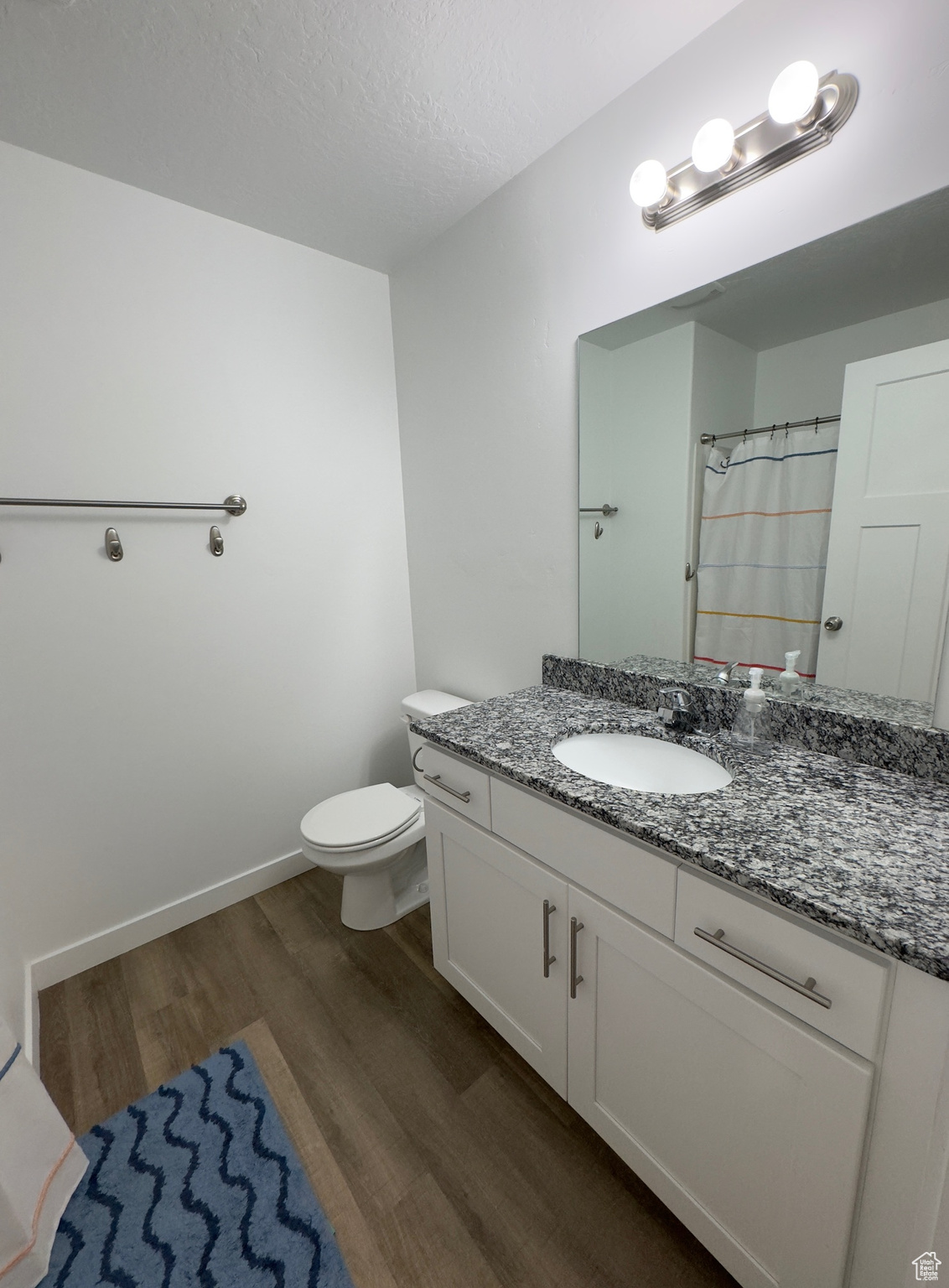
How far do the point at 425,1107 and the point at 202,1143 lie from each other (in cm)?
51

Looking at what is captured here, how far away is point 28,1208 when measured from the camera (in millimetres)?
1034

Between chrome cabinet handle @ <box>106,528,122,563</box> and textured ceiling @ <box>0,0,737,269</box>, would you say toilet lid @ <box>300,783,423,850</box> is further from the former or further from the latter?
textured ceiling @ <box>0,0,737,269</box>

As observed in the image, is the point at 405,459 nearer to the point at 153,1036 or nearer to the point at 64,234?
the point at 64,234

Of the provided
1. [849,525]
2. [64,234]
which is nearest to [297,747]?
[64,234]

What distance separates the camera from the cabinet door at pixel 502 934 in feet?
3.76

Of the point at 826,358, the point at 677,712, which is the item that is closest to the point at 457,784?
the point at 677,712

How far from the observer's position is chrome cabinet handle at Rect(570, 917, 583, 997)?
1059mm

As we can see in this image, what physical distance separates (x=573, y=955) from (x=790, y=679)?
76 centimetres

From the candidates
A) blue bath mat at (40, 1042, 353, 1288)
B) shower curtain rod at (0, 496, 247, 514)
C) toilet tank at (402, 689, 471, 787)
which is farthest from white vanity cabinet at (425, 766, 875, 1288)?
shower curtain rod at (0, 496, 247, 514)

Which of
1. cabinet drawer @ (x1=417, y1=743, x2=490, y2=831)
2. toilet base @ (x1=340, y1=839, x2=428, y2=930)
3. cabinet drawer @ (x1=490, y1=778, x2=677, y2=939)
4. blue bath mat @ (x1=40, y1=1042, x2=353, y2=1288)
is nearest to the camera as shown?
cabinet drawer @ (x1=490, y1=778, x2=677, y2=939)

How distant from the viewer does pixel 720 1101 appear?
2.82ft

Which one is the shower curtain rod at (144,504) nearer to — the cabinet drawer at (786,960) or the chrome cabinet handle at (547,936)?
the chrome cabinet handle at (547,936)

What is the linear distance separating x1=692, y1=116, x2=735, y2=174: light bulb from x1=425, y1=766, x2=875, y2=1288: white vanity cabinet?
52.4 inches

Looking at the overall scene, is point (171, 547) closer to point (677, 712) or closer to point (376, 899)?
point (376, 899)
